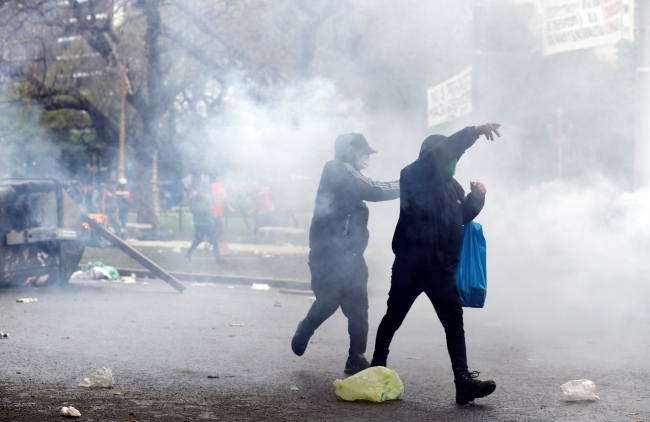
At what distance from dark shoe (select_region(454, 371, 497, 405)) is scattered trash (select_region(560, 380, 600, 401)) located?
1.62 ft

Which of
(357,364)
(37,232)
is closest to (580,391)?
(357,364)

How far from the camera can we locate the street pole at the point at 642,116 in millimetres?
8688

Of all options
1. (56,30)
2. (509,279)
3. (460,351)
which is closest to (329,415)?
(460,351)

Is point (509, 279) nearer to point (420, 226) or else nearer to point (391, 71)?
point (391, 71)

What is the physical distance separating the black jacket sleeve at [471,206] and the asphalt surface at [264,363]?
1.04 meters

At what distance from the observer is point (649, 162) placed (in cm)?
888

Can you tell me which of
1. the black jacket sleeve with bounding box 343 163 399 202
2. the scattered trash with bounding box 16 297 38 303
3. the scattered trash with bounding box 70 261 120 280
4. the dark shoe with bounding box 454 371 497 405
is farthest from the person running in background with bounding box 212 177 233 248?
the dark shoe with bounding box 454 371 497 405

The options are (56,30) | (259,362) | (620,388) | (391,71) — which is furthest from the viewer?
(56,30)

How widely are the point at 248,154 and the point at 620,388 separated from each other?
6991 millimetres

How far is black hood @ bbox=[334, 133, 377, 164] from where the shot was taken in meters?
5.36

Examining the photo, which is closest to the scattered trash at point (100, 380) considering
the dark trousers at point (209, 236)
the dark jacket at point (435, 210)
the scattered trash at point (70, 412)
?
the scattered trash at point (70, 412)

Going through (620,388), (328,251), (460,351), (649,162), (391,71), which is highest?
(391,71)

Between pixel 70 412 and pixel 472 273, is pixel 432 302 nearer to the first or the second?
pixel 472 273

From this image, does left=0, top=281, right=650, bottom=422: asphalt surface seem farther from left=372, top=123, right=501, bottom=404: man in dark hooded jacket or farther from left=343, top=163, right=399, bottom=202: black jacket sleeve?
left=343, top=163, right=399, bottom=202: black jacket sleeve
